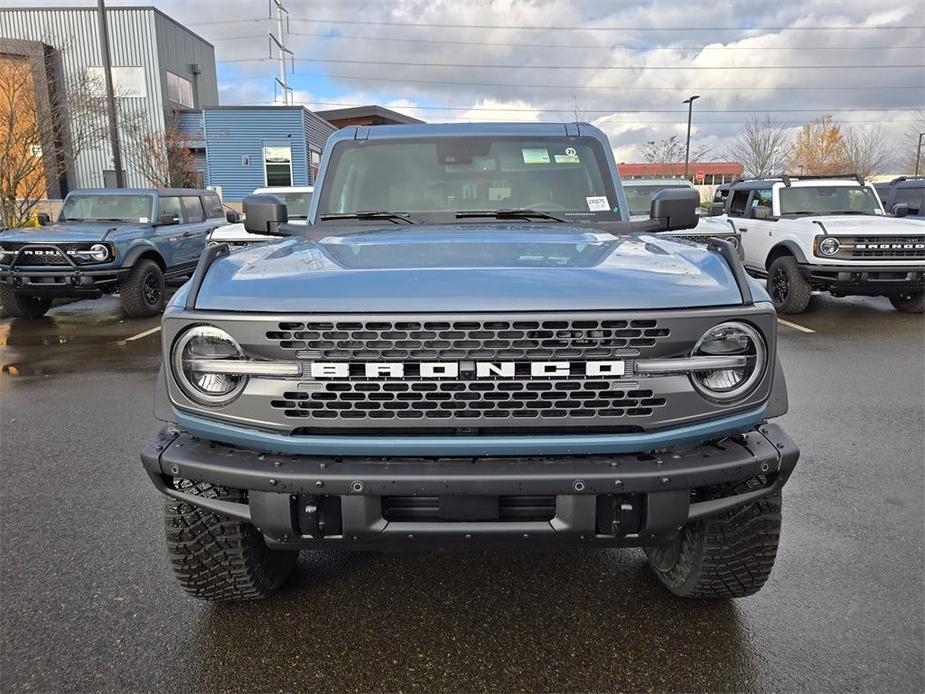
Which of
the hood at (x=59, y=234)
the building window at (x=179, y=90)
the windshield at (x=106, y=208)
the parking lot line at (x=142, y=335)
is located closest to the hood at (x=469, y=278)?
the parking lot line at (x=142, y=335)

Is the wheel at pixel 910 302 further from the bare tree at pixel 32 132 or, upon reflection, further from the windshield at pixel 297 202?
the bare tree at pixel 32 132

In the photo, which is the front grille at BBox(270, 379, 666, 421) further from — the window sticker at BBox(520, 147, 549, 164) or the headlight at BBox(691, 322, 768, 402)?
the window sticker at BBox(520, 147, 549, 164)

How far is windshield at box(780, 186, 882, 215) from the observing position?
10.5m

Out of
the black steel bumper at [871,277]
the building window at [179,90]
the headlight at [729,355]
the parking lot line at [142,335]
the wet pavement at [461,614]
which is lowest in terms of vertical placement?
the parking lot line at [142,335]

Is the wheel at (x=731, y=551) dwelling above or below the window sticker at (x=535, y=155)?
below

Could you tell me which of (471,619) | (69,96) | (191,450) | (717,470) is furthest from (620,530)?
(69,96)

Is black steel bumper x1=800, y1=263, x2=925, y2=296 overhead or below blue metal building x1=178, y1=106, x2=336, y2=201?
below

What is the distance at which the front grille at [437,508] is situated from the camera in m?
2.05

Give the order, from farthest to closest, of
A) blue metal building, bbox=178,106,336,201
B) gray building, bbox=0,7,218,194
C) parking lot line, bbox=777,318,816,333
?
gray building, bbox=0,7,218,194 → blue metal building, bbox=178,106,336,201 → parking lot line, bbox=777,318,816,333

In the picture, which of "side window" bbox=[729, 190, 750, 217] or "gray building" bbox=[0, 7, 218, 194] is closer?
"side window" bbox=[729, 190, 750, 217]

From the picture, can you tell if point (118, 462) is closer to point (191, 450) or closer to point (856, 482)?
point (191, 450)

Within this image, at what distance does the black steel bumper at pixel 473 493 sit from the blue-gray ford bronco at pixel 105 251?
333 inches

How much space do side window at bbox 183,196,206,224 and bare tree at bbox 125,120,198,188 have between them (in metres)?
15.6

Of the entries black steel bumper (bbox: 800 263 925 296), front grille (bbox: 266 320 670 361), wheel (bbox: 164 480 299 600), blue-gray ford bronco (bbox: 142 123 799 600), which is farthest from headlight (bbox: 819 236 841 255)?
wheel (bbox: 164 480 299 600)
